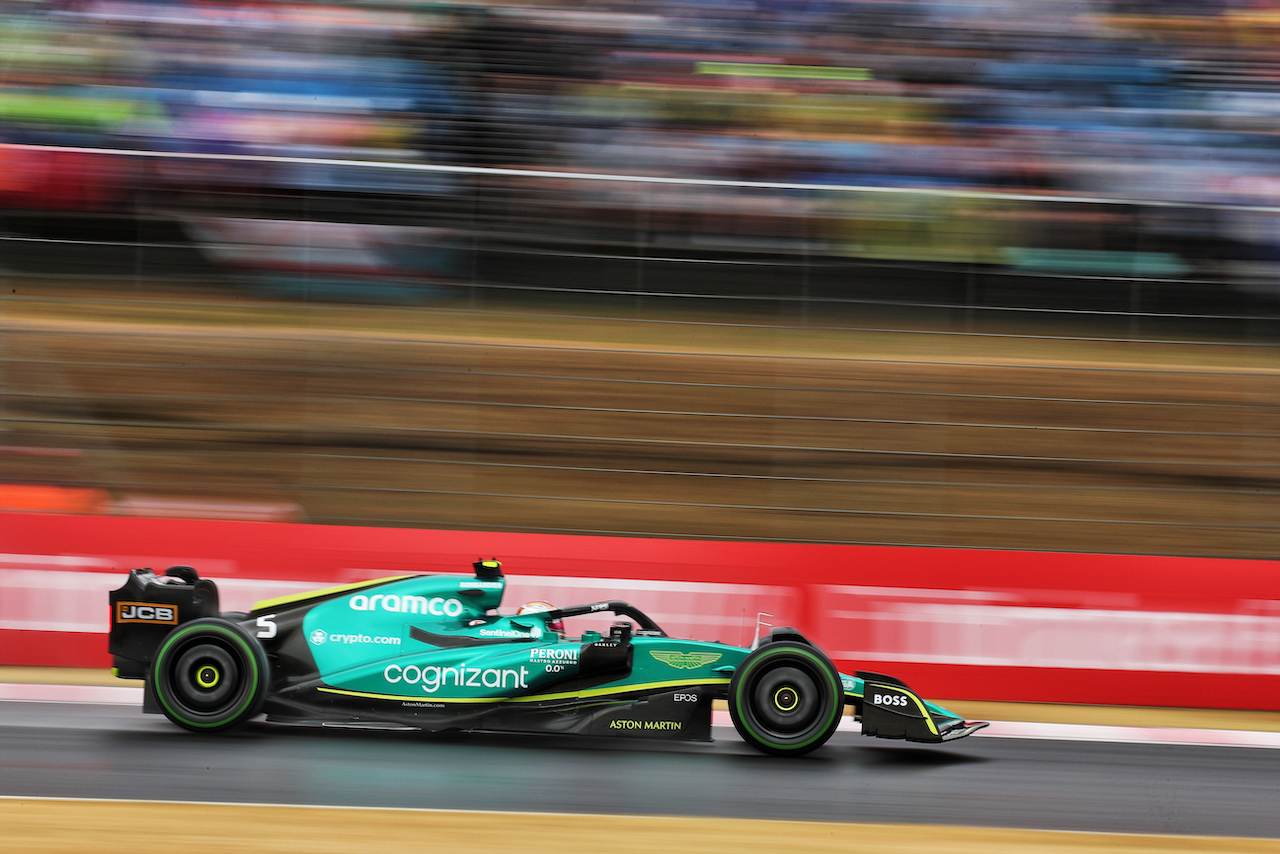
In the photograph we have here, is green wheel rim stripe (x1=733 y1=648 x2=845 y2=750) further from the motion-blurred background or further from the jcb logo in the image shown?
Result: the jcb logo

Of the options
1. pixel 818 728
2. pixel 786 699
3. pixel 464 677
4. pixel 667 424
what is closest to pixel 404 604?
pixel 464 677

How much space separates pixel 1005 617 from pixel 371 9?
7.33 metres

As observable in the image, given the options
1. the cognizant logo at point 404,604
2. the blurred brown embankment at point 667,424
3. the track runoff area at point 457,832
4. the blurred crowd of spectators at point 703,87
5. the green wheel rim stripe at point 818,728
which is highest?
the blurred crowd of spectators at point 703,87

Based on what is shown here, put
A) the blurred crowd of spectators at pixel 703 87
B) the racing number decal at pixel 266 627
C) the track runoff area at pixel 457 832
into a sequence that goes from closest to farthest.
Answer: the track runoff area at pixel 457 832 < the racing number decal at pixel 266 627 < the blurred crowd of spectators at pixel 703 87

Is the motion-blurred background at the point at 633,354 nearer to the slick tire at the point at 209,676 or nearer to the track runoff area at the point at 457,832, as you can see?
the slick tire at the point at 209,676

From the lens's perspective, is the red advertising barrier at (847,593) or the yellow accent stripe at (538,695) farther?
the red advertising barrier at (847,593)

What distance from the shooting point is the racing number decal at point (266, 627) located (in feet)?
19.6

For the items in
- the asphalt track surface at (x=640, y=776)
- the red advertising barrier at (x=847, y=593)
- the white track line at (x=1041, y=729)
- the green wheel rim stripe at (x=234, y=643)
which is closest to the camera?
the asphalt track surface at (x=640, y=776)

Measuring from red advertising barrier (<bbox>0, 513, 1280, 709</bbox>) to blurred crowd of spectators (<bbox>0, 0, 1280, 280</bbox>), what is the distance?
133 inches

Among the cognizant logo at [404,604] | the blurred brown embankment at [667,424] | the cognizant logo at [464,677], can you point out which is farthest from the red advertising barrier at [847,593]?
the cognizant logo at [464,677]

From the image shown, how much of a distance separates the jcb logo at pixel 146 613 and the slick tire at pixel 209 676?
20cm

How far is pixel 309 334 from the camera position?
8.80 meters

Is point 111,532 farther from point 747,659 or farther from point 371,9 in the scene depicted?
point 371,9

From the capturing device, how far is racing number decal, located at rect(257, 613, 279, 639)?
598 cm
